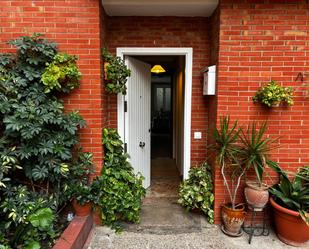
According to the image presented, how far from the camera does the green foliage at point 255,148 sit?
96.9 inches

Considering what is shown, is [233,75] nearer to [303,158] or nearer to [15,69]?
[303,158]

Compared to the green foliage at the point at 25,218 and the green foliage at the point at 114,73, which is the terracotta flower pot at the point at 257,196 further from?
the green foliage at the point at 25,218

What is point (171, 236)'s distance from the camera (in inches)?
103

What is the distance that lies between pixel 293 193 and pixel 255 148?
0.67 metres

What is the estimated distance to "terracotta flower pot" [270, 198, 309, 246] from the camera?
2.39 metres

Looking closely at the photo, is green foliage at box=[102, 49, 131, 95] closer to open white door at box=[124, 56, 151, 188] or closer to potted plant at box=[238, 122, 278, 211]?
open white door at box=[124, 56, 151, 188]

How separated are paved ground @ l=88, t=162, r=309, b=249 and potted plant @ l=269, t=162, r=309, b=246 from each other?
0.54 feet

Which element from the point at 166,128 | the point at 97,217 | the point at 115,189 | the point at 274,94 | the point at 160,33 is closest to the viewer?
the point at 274,94

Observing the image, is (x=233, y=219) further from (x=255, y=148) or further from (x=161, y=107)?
(x=161, y=107)

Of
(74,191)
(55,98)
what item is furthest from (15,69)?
(74,191)

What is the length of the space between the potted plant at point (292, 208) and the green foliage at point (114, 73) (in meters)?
2.25

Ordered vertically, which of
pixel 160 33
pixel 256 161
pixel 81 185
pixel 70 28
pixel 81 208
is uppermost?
pixel 160 33

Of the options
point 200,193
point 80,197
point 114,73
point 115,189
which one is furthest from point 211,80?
point 80,197

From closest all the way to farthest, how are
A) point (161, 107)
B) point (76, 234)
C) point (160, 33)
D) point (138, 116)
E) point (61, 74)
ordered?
point (76, 234) < point (61, 74) < point (160, 33) < point (138, 116) < point (161, 107)
